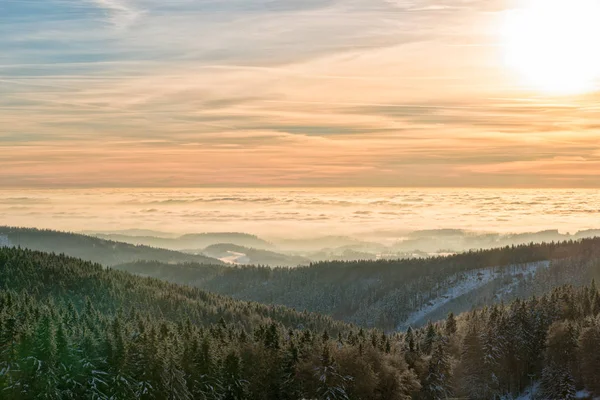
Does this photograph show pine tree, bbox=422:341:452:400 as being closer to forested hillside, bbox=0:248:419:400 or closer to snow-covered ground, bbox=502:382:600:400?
forested hillside, bbox=0:248:419:400

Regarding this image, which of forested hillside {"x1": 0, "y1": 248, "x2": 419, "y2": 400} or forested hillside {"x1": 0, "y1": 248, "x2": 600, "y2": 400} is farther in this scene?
forested hillside {"x1": 0, "y1": 248, "x2": 600, "y2": 400}

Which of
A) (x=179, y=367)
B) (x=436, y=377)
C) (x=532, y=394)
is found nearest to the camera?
(x=179, y=367)

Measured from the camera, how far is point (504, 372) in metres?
150

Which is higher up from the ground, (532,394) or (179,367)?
(179,367)

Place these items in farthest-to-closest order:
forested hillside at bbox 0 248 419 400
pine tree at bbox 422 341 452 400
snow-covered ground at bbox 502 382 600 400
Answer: snow-covered ground at bbox 502 382 600 400, pine tree at bbox 422 341 452 400, forested hillside at bbox 0 248 419 400

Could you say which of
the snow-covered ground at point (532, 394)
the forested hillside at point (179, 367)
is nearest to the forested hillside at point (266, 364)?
the forested hillside at point (179, 367)

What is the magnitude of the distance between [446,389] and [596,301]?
60.0 m

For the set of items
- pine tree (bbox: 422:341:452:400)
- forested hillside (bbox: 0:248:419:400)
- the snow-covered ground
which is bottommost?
the snow-covered ground

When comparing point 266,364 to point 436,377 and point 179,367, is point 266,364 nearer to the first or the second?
point 179,367

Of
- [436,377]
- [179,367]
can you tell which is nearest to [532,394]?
[436,377]

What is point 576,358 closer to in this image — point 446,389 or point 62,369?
point 446,389

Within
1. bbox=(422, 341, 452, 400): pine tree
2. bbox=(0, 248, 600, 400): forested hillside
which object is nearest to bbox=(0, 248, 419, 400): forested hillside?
bbox=(0, 248, 600, 400): forested hillside

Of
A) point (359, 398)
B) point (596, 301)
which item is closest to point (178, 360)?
point (359, 398)

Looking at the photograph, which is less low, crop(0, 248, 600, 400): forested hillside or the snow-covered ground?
crop(0, 248, 600, 400): forested hillside
